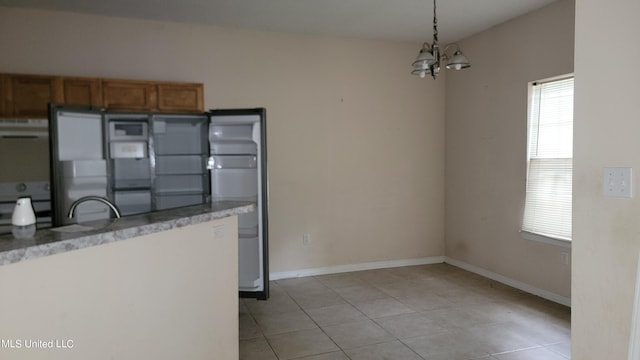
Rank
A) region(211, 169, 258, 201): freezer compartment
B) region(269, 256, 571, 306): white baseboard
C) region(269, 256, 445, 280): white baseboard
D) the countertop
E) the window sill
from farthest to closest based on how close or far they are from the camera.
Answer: region(269, 256, 445, 280): white baseboard < region(211, 169, 258, 201): freezer compartment < region(269, 256, 571, 306): white baseboard < the window sill < the countertop

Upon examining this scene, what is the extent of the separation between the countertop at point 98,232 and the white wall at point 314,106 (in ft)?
8.89

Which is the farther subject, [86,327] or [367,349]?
[367,349]

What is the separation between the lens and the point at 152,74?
444 centimetres

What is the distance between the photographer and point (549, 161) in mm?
4066

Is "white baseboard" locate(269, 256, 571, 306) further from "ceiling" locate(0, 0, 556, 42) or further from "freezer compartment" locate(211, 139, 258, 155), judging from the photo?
"ceiling" locate(0, 0, 556, 42)

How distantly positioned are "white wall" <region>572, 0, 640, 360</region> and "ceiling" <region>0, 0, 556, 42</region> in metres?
2.42

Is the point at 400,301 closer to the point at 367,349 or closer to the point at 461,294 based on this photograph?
the point at 461,294

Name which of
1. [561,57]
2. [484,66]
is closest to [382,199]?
[484,66]

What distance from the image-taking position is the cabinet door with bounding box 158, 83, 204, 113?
417cm

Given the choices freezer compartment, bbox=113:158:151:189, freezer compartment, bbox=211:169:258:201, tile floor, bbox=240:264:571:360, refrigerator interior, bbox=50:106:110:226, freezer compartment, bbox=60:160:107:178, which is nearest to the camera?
tile floor, bbox=240:264:571:360

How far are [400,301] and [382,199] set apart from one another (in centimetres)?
157

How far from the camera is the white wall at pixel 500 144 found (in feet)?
13.0

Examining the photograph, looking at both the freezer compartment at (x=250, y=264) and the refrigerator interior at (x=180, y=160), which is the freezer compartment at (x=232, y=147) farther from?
the freezer compartment at (x=250, y=264)

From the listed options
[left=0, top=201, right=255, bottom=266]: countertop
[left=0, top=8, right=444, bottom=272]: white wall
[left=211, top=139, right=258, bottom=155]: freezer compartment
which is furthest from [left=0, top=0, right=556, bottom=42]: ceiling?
[left=0, top=201, right=255, bottom=266]: countertop
